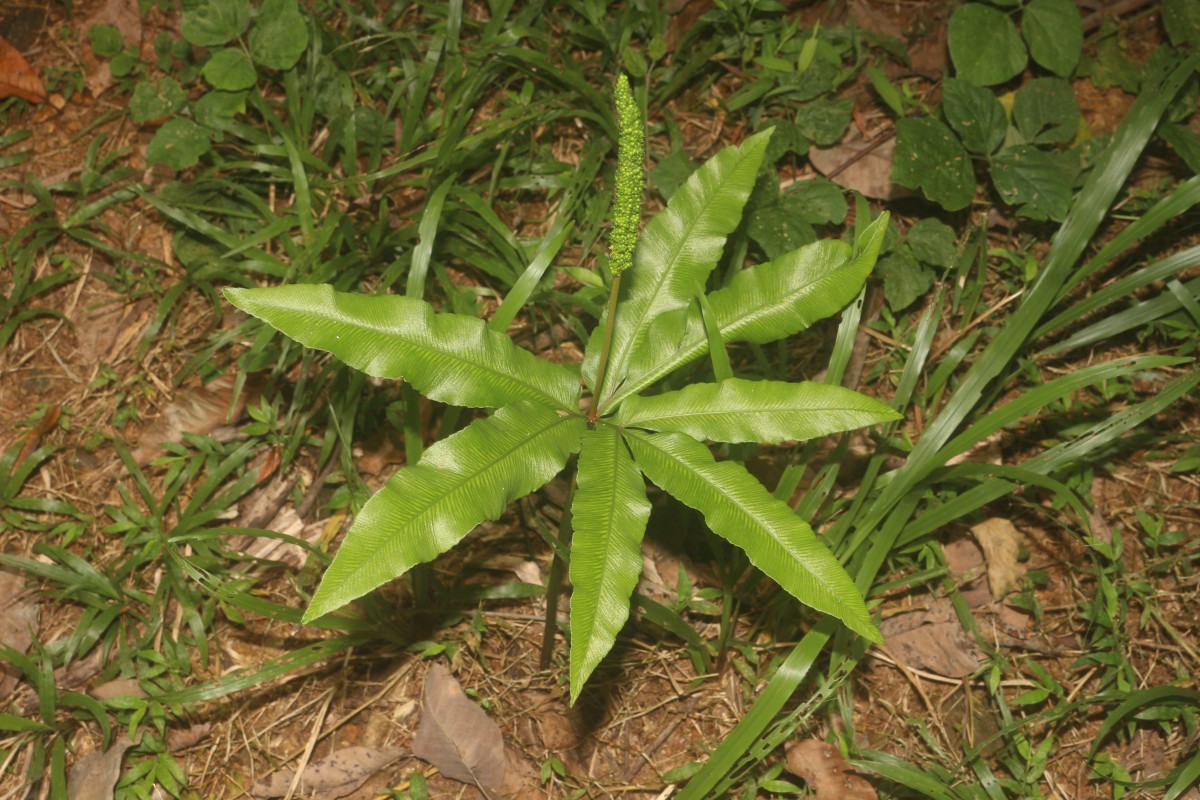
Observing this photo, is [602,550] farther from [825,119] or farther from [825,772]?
[825,119]

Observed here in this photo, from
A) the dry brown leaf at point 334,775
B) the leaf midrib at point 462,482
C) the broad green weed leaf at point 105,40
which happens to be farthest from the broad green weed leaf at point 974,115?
the broad green weed leaf at point 105,40

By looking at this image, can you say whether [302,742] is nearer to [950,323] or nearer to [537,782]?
[537,782]

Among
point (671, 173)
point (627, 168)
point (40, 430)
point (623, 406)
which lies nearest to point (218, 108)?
point (40, 430)

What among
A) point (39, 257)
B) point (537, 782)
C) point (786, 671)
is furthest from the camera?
point (39, 257)

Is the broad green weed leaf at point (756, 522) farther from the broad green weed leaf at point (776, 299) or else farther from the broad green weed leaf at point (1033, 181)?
the broad green weed leaf at point (1033, 181)

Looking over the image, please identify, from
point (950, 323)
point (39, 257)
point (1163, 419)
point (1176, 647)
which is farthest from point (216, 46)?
point (1176, 647)

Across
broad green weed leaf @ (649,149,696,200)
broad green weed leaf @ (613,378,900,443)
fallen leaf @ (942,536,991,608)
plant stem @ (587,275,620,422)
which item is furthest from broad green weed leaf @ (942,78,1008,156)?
plant stem @ (587,275,620,422)
